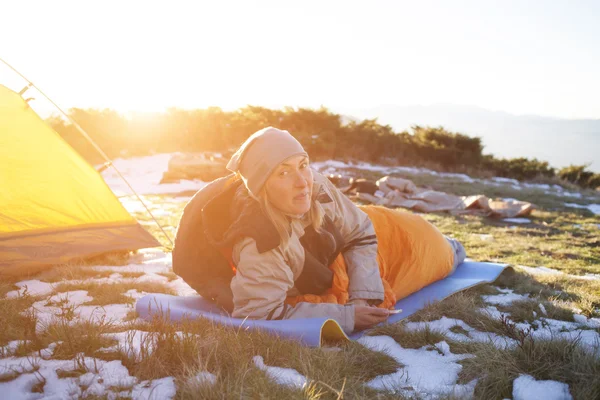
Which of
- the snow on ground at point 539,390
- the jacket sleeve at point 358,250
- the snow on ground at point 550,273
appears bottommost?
the snow on ground at point 550,273

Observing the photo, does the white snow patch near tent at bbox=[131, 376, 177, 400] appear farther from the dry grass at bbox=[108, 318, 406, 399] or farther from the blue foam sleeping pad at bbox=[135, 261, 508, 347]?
the blue foam sleeping pad at bbox=[135, 261, 508, 347]

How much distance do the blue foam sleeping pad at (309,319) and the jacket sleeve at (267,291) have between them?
97mm

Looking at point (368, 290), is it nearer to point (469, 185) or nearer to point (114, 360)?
point (114, 360)

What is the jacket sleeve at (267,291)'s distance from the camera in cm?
219

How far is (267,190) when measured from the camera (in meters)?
2.27

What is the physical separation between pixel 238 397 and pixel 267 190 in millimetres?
1135

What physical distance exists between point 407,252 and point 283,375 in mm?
1695

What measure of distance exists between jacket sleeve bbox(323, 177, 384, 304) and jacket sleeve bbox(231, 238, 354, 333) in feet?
0.84

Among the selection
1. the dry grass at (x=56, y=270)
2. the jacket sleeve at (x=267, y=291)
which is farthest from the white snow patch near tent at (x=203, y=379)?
the dry grass at (x=56, y=270)

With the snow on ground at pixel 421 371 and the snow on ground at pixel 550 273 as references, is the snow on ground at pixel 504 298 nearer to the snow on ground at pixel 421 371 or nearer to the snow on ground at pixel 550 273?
the snow on ground at pixel 550 273

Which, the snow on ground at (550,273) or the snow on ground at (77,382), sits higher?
the snow on ground at (77,382)

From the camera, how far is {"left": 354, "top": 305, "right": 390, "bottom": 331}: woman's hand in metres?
2.31

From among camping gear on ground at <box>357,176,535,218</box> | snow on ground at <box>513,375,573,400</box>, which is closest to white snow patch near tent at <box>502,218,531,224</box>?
camping gear on ground at <box>357,176,535,218</box>

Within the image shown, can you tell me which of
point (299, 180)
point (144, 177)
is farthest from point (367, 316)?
point (144, 177)
